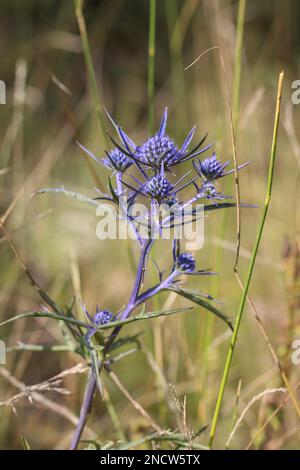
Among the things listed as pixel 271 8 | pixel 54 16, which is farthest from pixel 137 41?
pixel 271 8

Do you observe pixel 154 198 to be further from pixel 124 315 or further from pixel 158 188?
pixel 124 315

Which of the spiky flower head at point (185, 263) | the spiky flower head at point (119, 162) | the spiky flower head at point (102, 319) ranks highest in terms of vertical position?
the spiky flower head at point (119, 162)

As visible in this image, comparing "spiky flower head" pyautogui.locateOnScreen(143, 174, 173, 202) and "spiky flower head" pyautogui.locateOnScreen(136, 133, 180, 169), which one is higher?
"spiky flower head" pyautogui.locateOnScreen(136, 133, 180, 169)

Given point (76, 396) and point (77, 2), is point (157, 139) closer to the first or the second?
point (77, 2)

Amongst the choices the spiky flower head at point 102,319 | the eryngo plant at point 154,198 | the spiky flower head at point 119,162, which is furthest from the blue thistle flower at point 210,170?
the spiky flower head at point 102,319

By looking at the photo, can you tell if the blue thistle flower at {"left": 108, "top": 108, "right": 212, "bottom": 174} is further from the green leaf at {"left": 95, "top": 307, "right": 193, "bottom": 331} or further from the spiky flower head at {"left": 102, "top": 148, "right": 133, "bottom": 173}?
the green leaf at {"left": 95, "top": 307, "right": 193, "bottom": 331}

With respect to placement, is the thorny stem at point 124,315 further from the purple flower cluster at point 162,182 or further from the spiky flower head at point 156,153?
the spiky flower head at point 156,153

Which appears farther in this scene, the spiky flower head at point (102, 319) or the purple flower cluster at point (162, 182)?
the spiky flower head at point (102, 319)

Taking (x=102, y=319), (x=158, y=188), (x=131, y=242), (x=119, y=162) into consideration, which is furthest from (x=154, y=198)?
(x=131, y=242)

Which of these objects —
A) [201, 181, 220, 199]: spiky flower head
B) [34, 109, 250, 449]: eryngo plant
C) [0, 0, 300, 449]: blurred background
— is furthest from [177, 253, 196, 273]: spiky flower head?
[0, 0, 300, 449]: blurred background
